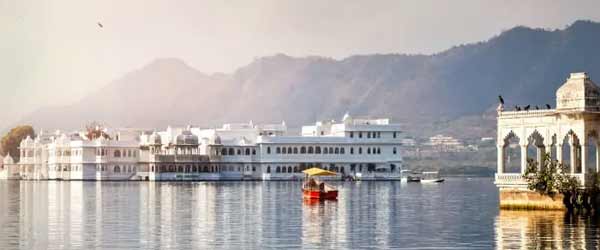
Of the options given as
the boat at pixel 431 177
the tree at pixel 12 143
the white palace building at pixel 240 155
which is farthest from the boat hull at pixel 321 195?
the tree at pixel 12 143

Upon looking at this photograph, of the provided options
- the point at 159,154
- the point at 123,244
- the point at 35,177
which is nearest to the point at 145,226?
the point at 123,244

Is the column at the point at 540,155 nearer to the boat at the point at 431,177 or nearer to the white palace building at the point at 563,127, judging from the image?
the white palace building at the point at 563,127

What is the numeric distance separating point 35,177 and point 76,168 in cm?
994

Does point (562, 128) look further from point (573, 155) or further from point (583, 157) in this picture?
point (583, 157)

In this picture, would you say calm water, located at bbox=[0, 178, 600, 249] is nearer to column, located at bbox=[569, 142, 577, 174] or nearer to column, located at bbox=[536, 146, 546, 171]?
column, located at bbox=[536, 146, 546, 171]

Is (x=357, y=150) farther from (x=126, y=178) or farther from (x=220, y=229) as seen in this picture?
(x=220, y=229)

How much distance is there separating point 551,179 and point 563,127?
7.52 ft

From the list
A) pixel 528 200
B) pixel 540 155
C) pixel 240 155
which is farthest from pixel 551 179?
pixel 240 155

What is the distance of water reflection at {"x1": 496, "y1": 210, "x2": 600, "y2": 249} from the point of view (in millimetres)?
36828

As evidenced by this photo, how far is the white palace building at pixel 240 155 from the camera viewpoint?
Answer: 419ft

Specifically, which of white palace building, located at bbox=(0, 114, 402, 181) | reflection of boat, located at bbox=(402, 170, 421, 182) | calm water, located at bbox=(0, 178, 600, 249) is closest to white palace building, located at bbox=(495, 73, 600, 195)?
calm water, located at bbox=(0, 178, 600, 249)

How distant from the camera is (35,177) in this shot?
454 ft

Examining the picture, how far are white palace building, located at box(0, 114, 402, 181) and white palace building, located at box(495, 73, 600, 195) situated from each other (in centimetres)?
7551

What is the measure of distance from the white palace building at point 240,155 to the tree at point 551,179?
7806cm
